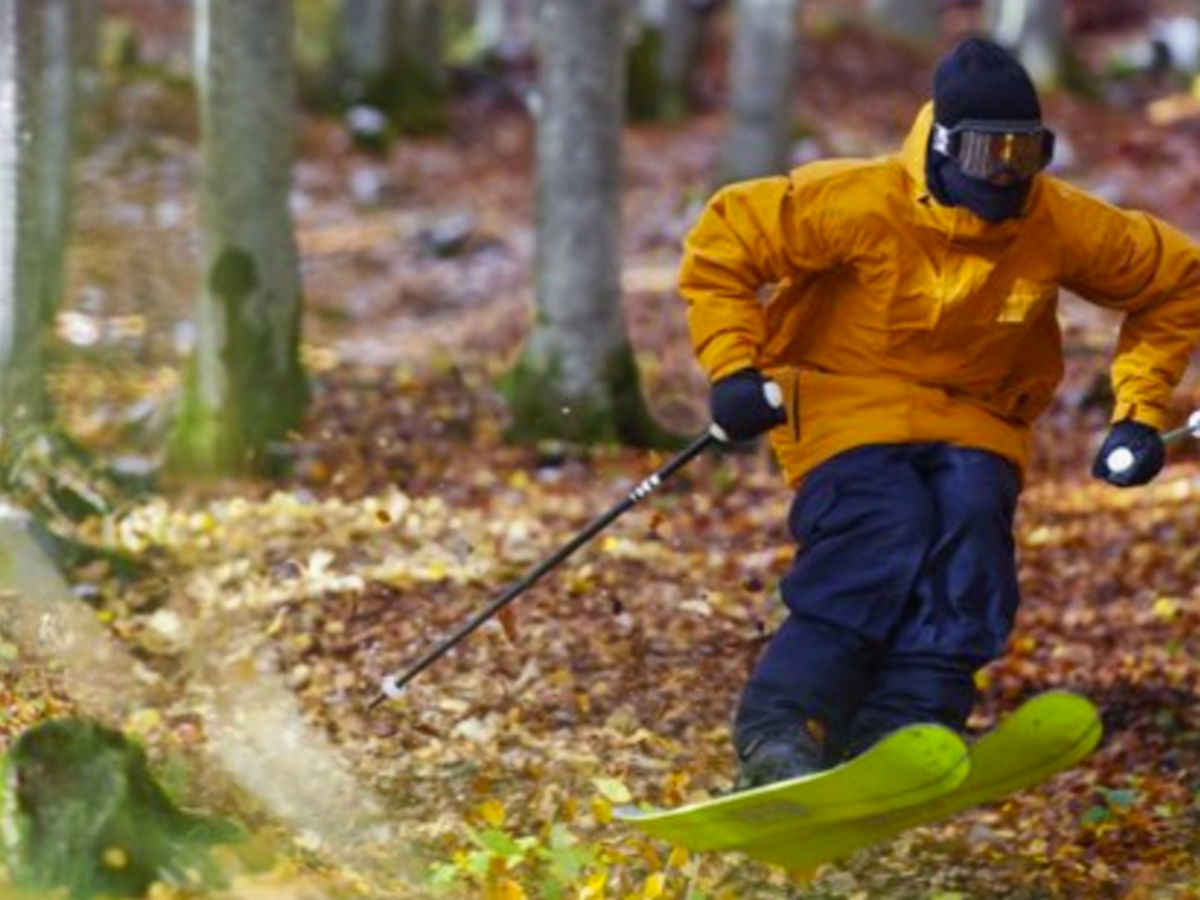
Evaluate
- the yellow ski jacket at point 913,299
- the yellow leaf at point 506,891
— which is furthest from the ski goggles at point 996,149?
the yellow leaf at point 506,891

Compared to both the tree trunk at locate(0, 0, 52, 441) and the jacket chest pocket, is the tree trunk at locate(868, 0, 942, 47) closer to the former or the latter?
the tree trunk at locate(0, 0, 52, 441)

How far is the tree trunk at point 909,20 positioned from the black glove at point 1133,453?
70.6ft

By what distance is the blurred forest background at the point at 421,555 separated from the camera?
641cm

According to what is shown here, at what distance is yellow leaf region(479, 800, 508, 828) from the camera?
259 inches

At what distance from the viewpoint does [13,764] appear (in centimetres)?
541

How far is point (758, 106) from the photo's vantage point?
17406 mm

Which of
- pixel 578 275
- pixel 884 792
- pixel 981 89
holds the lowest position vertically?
pixel 884 792

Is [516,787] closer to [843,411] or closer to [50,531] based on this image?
[843,411]

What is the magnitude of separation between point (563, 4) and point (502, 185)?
10.9 metres

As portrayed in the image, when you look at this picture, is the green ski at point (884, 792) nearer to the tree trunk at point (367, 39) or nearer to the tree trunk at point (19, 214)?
the tree trunk at point (19, 214)

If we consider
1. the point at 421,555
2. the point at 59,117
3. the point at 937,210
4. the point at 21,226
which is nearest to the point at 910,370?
the point at 937,210

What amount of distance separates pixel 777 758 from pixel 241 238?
5215 mm

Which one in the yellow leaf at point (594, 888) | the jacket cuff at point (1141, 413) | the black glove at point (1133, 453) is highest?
the jacket cuff at point (1141, 413)

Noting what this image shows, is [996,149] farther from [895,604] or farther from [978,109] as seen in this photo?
[895,604]
